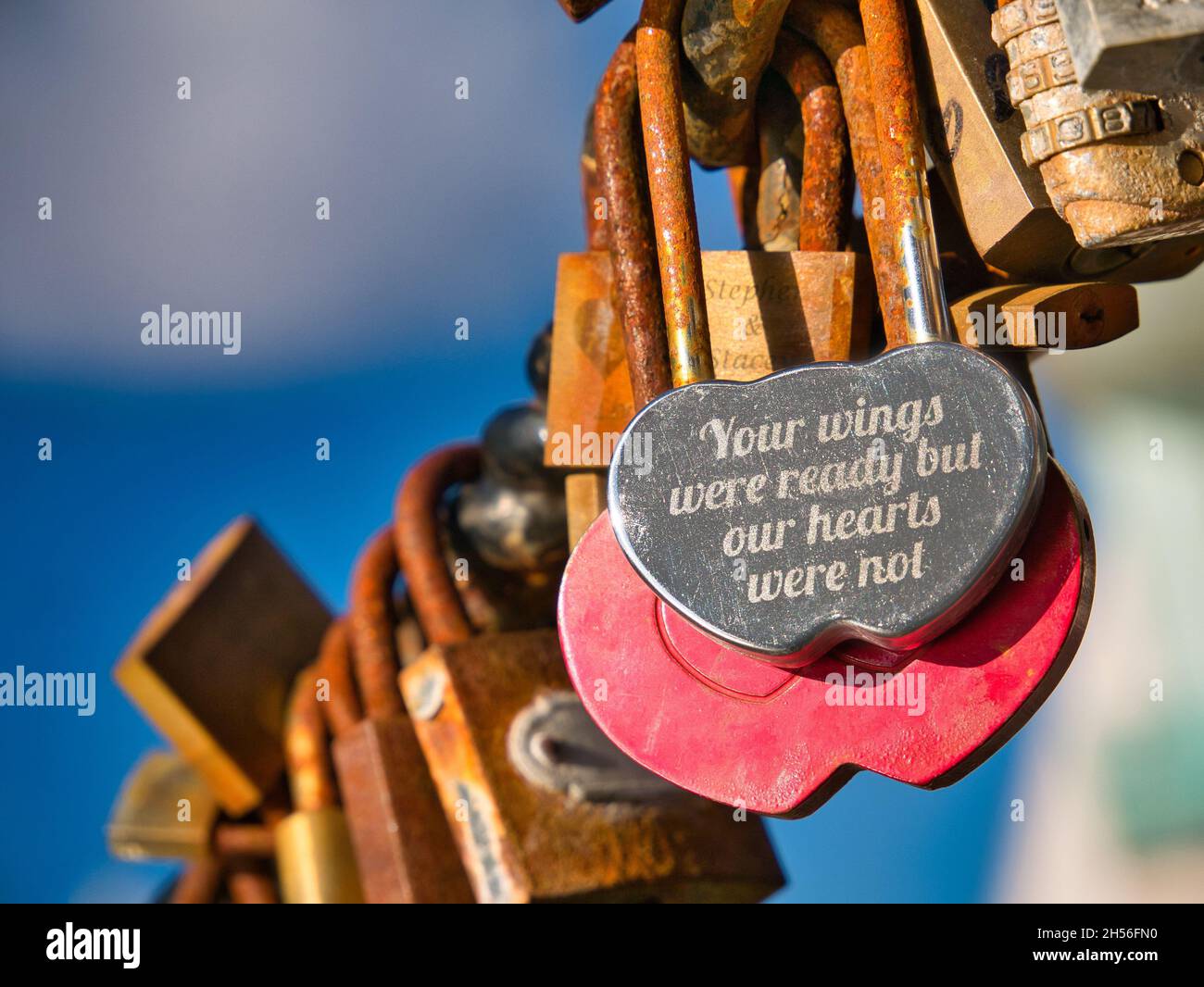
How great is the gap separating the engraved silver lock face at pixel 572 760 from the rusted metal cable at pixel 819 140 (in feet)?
1.58

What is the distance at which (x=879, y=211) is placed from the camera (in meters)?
0.70

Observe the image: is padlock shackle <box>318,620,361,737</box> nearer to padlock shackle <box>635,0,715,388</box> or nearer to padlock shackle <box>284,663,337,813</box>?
padlock shackle <box>284,663,337,813</box>

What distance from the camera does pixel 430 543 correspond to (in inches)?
48.7

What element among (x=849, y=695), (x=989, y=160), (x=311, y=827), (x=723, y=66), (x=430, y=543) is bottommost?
(x=311, y=827)

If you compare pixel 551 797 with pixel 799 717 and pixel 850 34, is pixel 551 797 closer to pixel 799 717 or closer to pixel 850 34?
pixel 799 717

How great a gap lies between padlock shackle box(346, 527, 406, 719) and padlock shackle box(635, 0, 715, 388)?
24.4 inches

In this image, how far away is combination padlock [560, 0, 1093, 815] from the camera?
0.60 meters

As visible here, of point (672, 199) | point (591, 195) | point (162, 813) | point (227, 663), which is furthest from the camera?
point (162, 813)

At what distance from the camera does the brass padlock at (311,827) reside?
48.5 inches

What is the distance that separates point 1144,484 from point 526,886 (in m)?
2.33

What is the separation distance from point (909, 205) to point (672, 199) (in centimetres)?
14

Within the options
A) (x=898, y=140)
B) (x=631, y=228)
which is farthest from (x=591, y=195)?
(x=898, y=140)
